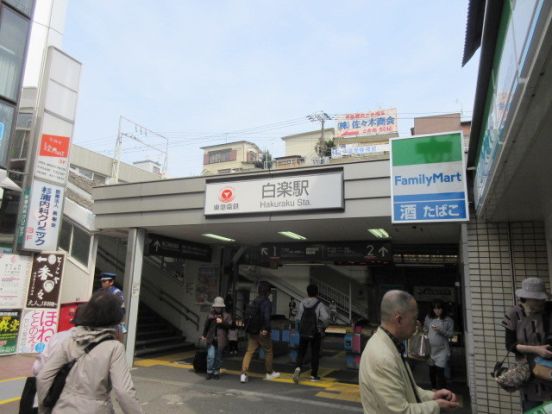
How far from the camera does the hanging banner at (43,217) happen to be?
9.34 meters

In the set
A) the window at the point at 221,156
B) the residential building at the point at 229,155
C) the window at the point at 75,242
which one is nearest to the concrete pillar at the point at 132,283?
the window at the point at 75,242

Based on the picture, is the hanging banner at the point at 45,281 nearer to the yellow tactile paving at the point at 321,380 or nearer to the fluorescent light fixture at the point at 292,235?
the yellow tactile paving at the point at 321,380

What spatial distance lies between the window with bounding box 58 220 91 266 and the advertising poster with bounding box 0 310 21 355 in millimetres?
2065

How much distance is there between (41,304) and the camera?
9367 millimetres

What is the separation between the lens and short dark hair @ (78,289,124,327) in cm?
264

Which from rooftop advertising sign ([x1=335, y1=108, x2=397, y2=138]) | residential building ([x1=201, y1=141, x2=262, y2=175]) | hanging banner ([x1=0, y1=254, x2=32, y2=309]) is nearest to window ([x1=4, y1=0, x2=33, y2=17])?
hanging banner ([x1=0, y1=254, x2=32, y2=309])

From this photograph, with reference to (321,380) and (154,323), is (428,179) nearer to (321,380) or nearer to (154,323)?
(321,380)

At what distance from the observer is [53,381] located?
8.30 feet

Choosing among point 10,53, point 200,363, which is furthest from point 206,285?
point 10,53

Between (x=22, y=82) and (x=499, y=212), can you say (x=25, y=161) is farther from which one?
(x=499, y=212)

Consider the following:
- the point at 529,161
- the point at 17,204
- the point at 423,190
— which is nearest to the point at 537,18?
the point at 529,161

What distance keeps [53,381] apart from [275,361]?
8517 mm

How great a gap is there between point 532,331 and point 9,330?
9678 millimetres

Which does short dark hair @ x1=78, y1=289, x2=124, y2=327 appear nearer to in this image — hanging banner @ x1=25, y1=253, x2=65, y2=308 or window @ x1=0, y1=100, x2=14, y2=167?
hanging banner @ x1=25, y1=253, x2=65, y2=308
